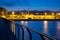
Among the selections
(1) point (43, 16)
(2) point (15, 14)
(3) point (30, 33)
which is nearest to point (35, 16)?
(1) point (43, 16)

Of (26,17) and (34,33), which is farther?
(26,17)

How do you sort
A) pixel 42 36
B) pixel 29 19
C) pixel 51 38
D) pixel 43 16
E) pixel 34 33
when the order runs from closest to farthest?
pixel 51 38, pixel 42 36, pixel 34 33, pixel 29 19, pixel 43 16

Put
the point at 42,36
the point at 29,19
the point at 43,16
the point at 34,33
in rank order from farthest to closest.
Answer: the point at 43,16, the point at 29,19, the point at 34,33, the point at 42,36

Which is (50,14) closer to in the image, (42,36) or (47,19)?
(47,19)

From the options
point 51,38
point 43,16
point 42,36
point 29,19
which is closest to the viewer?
point 51,38

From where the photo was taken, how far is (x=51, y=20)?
510ft

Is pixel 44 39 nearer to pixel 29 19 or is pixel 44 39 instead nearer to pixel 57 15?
pixel 29 19

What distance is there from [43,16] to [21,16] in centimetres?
1461

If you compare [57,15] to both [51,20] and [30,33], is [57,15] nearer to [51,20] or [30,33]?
[51,20]

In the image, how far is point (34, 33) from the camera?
5102 millimetres

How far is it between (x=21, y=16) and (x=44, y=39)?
502 ft

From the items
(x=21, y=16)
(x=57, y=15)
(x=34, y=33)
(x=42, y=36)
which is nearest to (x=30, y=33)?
(x=34, y=33)

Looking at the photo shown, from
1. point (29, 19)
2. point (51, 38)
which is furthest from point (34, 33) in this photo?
point (29, 19)

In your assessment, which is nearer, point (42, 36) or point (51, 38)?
point (51, 38)
